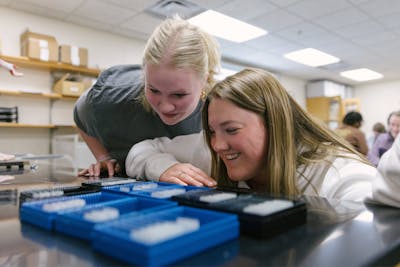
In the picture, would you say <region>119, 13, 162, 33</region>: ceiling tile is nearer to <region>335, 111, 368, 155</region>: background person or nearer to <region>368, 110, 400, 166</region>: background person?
<region>335, 111, 368, 155</region>: background person

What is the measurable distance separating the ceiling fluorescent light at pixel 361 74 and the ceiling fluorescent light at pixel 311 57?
44.2 inches

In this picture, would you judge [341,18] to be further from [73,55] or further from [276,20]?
[73,55]

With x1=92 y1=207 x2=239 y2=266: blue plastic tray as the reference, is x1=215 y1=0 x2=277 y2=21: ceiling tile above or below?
above

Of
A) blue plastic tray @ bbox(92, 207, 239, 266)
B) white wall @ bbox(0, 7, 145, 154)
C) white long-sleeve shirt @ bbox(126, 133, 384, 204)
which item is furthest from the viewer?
white wall @ bbox(0, 7, 145, 154)

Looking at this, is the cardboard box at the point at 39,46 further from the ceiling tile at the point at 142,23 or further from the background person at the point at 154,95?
the background person at the point at 154,95

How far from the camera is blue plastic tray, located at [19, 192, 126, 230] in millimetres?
429

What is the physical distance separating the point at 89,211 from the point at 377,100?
9.08 meters

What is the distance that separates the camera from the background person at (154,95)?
100cm

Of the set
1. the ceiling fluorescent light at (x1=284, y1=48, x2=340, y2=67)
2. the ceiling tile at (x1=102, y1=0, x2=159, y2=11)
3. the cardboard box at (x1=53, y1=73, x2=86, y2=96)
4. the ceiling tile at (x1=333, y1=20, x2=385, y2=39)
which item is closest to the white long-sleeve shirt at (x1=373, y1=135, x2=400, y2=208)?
the ceiling tile at (x1=102, y1=0, x2=159, y2=11)

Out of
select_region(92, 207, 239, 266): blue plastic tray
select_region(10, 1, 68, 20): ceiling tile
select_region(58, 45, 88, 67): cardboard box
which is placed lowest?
select_region(92, 207, 239, 266): blue plastic tray

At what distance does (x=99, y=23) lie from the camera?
13.0 ft

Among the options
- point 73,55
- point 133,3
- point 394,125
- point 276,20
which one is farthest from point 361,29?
point 73,55

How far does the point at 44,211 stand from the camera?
441 mm

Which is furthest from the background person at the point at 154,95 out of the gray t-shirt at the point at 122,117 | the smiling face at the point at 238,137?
the smiling face at the point at 238,137
